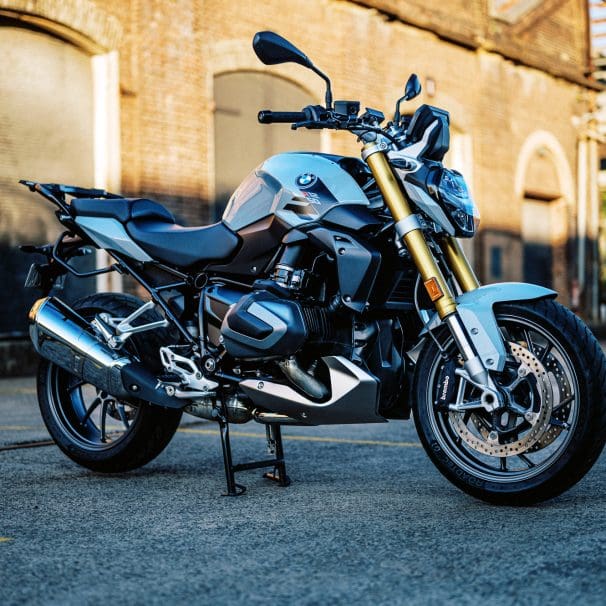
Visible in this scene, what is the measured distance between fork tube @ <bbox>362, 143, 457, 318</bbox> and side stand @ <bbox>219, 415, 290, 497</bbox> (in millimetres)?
934

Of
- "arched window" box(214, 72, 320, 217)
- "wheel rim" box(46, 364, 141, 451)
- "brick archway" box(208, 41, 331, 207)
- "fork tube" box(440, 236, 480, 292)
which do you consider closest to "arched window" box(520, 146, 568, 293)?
"brick archway" box(208, 41, 331, 207)

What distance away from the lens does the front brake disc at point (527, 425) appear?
3541 mm

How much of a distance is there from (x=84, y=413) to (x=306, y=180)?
1.68m

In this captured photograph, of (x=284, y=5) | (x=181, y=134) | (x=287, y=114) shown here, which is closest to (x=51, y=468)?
(x=287, y=114)

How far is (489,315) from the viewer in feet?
12.0

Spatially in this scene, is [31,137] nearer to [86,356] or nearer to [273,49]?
[86,356]

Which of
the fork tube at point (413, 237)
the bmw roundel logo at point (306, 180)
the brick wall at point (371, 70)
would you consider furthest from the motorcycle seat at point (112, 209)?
the brick wall at point (371, 70)

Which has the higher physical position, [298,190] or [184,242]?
[298,190]

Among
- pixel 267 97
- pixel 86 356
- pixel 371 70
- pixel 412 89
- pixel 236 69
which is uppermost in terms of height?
pixel 371 70

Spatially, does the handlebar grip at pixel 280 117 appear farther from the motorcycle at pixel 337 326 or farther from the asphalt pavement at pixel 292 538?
the asphalt pavement at pixel 292 538

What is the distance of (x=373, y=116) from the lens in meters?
3.98

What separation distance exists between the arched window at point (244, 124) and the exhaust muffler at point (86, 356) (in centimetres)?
817

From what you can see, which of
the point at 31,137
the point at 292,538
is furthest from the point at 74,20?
the point at 292,538

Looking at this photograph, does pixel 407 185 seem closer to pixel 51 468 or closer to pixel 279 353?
pixel 279 353
